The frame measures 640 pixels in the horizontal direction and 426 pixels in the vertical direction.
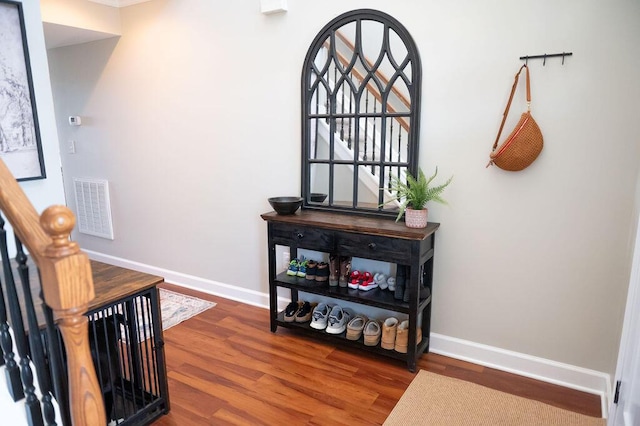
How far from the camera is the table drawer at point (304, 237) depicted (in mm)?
2553

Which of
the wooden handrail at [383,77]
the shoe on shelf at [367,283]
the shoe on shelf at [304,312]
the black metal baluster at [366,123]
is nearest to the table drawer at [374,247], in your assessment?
the shoe on shelf at [367,283]

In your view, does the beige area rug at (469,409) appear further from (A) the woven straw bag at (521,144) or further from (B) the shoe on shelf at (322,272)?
(A) the woven straw bag at (521,144)

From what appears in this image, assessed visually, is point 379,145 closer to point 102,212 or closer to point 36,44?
point 36,44

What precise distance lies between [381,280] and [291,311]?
0.68 m

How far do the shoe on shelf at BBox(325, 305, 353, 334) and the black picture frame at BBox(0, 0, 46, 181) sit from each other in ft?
6.21

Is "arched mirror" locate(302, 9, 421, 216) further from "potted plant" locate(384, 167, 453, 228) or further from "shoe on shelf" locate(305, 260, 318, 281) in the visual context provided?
"shoe on shelf" locate(305, 260, 318, 281)

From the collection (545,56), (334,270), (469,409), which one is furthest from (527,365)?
(545,56)

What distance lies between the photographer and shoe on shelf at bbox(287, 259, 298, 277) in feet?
9.43

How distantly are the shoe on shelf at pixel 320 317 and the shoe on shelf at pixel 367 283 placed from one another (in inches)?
13.7

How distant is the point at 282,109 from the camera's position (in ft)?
9.69

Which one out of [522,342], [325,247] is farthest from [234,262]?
[522,342]

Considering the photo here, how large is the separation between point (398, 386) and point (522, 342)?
2.49 feet

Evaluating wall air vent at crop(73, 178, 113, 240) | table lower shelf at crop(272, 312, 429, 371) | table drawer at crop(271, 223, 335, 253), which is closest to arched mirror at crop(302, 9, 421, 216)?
table drawer at crop(271, 223, 335, 253)

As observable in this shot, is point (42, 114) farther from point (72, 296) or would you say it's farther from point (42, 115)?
point (72, 296)
